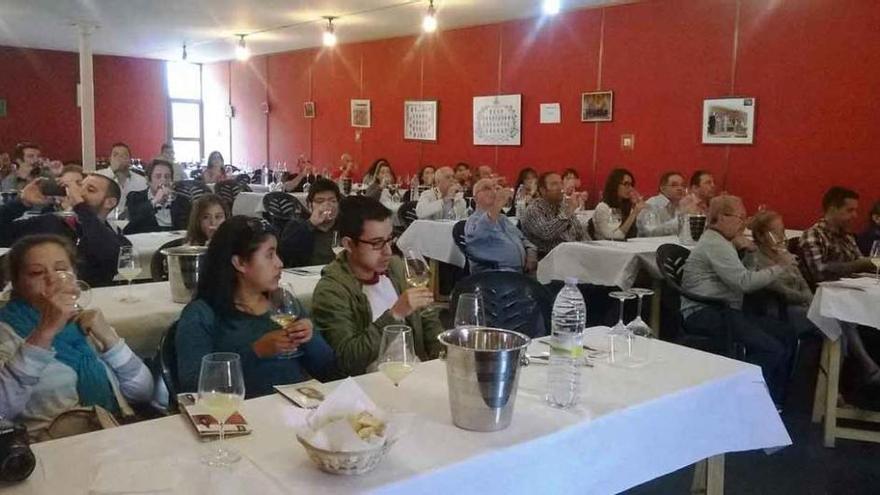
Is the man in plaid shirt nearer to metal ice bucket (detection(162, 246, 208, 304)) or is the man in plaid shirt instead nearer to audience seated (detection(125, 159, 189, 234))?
metal ice bucket (detection(162, 246, 208, 304))

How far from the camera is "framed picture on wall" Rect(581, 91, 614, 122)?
9352 mm

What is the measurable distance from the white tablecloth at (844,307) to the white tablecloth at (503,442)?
180 cm

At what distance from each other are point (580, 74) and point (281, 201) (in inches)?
165

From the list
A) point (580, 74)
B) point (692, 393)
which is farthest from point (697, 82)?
point (692, 393)

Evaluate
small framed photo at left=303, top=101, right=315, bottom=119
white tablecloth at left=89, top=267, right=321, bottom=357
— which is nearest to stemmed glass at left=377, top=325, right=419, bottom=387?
white tablecloth at left=89, top=267, right=321, bottom=357

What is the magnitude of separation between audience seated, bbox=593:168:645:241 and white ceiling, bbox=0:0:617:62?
247cm

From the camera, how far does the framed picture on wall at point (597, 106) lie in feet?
30.7

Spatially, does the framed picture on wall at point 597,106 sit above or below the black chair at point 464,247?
above

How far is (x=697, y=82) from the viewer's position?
8.46 metres

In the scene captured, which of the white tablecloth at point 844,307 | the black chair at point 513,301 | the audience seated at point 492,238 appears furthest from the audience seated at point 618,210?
the black chair at point 513,301

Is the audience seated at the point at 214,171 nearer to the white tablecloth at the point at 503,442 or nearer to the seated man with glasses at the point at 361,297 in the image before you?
the seated man with glasses at the point at 361,297

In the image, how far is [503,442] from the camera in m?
1.95

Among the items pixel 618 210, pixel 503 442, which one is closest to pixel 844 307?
pixel 503 442

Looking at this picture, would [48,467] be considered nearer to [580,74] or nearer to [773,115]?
[773,115]
